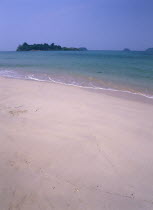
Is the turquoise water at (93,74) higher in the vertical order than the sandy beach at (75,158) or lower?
higher

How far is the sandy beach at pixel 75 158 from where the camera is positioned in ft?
8.73

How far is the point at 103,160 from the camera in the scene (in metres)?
3.47

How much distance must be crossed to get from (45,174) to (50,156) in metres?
0.48

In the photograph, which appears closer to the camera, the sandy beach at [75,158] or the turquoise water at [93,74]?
the sandy beach at [75,158]

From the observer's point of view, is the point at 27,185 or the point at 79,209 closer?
the point at 79,209

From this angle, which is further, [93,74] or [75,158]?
[93,74]

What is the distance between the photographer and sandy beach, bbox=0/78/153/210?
2662 millimetres

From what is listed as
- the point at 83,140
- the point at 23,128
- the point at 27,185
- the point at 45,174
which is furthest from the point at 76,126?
the point at 27,185

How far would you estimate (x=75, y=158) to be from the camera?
350cm

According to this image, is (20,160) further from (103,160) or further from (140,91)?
(140,91)

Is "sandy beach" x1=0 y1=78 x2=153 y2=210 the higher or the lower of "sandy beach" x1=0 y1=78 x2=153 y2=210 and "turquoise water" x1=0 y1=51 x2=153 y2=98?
the lower

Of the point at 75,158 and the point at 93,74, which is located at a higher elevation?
the point at 93,74

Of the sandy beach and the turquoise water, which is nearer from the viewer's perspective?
the sandy beach

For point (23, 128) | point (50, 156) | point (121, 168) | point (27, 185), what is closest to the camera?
point (27, 185)
